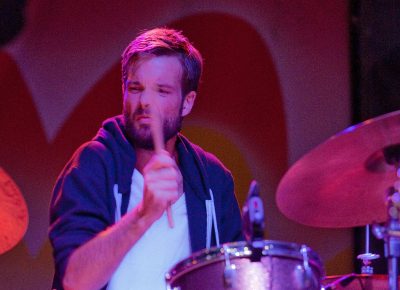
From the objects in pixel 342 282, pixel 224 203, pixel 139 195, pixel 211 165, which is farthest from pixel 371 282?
pixel 139 195

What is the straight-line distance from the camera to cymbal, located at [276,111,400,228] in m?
1.91

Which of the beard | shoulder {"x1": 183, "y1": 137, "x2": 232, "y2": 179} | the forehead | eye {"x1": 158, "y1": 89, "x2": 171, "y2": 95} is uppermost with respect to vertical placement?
the forehead

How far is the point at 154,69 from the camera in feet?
7.98

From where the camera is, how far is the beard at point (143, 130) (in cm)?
239

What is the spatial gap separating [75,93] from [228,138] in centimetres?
64

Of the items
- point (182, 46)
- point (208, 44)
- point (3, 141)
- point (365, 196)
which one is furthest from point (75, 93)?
point (365, 196)

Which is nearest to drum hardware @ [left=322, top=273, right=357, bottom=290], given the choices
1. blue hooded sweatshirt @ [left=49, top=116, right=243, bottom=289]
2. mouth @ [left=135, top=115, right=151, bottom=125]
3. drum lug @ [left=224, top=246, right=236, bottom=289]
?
blue hooded sweatshirt @ [left=49, top=116, right=243, bottom=289]

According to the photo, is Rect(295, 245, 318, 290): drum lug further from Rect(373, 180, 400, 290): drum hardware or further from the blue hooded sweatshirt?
the blue hooded sweatshirt

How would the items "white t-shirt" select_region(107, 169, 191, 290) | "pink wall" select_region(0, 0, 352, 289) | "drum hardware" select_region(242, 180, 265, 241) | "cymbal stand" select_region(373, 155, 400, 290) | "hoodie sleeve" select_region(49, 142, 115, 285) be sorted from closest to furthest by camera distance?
1. "drum hardware" select_region(242, 180, 265, 241)
2. "cymbal stand" select_region(373, 155, 400, 290)
3. "hoodie sleeve" select_region(49, 142, 115, 285)
4. "white t-shirt" select_region(107, 169, 191, 290)
5. "pink wall" select_region(0, 0, 352, 289)

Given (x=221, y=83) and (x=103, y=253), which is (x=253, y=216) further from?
(x=221, y=83)

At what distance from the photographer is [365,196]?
7.13 ft

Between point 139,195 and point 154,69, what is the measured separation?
378 millimetres

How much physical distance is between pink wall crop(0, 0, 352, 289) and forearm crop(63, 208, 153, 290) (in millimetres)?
1033

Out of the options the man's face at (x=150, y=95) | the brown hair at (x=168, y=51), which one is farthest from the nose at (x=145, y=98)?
the brown hair at (x=168, y=51)
